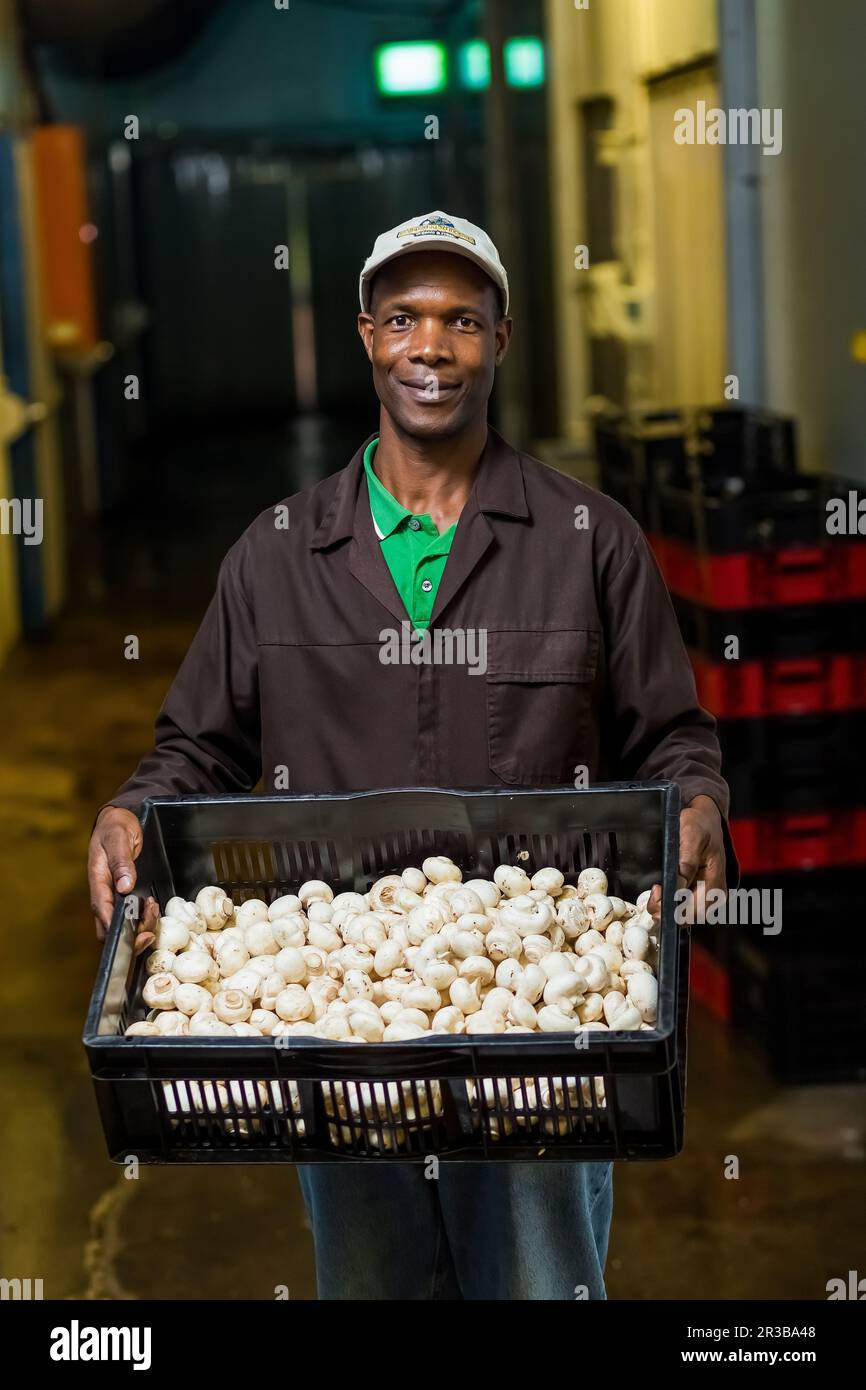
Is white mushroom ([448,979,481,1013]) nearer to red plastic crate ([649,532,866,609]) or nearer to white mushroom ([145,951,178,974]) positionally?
white mushroom ([145,951,178,974])

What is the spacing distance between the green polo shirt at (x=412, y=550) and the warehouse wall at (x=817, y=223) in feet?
9.21

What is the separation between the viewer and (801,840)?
405cm

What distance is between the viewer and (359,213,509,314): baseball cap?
5.87 feet

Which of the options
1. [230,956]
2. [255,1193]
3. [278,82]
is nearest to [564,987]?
[230,956]

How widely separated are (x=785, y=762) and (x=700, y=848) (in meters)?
2.39

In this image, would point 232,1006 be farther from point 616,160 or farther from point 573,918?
point 616,160

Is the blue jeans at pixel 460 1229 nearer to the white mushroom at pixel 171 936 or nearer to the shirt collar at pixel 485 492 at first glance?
the white mushroom at pixel 171 936

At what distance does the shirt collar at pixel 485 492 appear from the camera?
1899 millimetres

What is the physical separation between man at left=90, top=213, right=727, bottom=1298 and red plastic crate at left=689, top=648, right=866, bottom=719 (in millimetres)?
2079

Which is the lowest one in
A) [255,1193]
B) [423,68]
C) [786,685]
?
[255,1193]

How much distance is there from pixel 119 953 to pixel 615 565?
0.71 meters

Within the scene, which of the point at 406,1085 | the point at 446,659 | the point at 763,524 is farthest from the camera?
the point at 763,524

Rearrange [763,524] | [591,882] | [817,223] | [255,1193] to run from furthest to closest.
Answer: [817,223], [763,524], [255,1193], [591,882]
